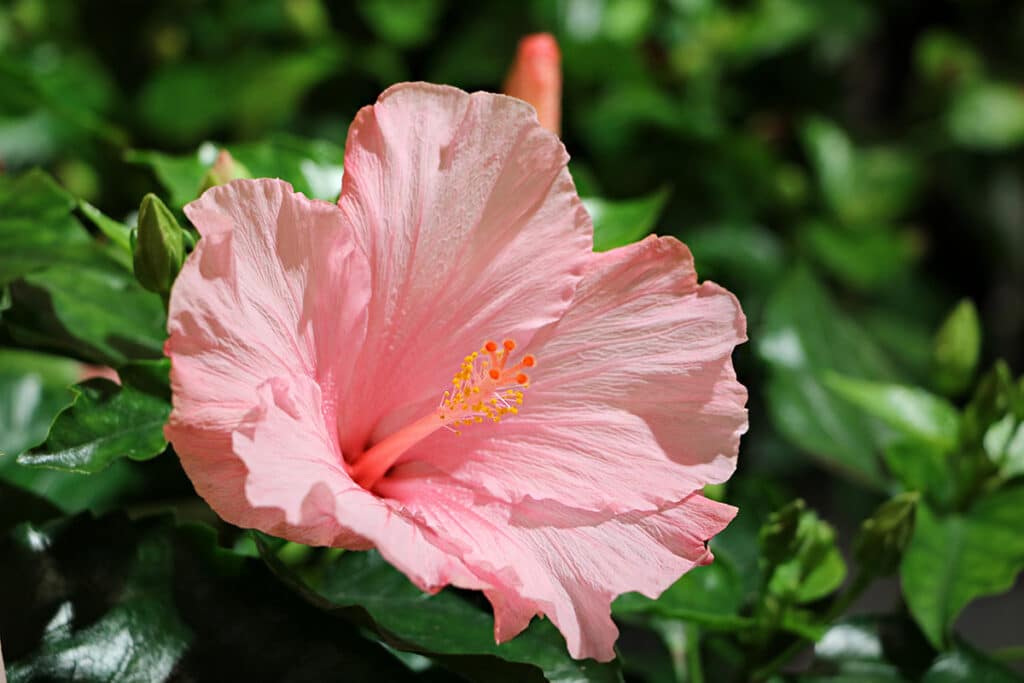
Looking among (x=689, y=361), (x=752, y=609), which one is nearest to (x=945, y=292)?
(x=752, y=609)

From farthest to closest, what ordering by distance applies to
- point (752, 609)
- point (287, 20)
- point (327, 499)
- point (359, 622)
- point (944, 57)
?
point (944, 57), point (287, 20), point (752, 609), point (359, 622), point (327, 499)

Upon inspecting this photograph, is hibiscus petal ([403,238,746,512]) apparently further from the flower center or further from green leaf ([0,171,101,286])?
green leaf ([0,171,101,286])

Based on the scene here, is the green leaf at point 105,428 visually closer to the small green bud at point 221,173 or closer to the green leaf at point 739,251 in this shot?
the small green bud at point 221,173

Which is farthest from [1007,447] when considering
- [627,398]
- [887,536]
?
[627,398]

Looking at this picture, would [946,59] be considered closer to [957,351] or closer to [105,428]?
[957,351]

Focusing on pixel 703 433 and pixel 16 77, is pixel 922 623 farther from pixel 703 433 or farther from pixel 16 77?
pixel 16 77

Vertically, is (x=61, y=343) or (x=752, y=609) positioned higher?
(x=61, y=343)
